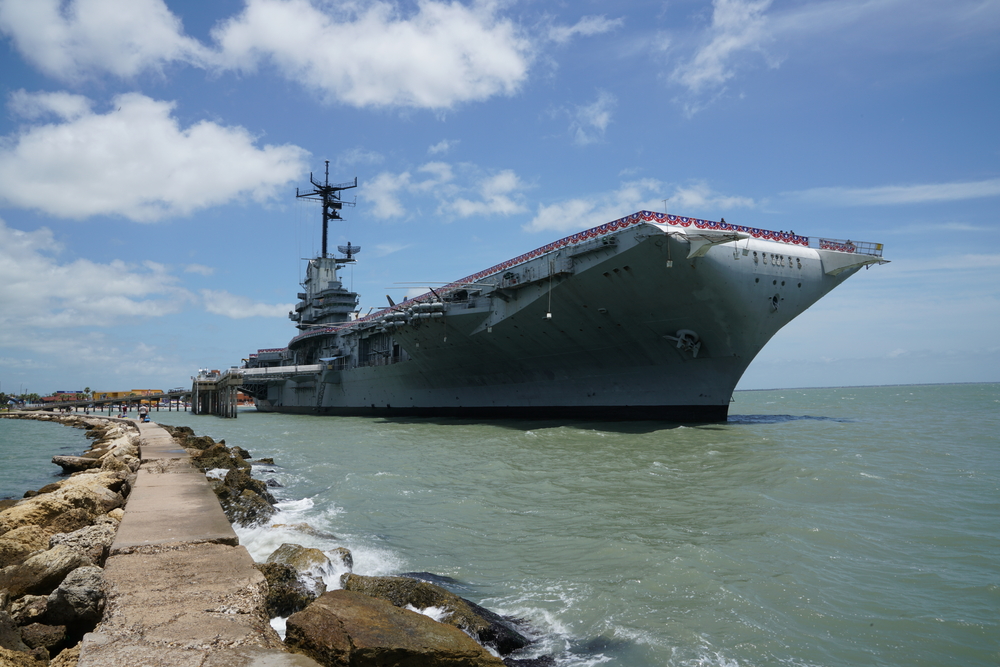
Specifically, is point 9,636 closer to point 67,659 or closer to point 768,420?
point 67,659

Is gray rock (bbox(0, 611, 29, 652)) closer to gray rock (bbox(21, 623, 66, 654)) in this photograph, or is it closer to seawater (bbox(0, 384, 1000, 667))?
gray rock (bbox(21, 623, 66, 654))

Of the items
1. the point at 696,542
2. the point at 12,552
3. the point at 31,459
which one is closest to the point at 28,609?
the point at 12,552

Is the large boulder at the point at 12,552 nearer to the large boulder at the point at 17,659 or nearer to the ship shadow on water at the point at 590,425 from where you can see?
the large boulder at the point at 17,659

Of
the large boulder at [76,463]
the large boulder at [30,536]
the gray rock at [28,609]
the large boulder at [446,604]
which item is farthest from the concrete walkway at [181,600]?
the large boulder at [76,463]

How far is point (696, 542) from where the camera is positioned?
6.95m

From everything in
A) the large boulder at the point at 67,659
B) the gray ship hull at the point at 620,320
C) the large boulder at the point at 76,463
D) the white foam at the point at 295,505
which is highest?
the gray ship hull at the point at 620,320

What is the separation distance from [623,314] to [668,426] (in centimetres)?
409

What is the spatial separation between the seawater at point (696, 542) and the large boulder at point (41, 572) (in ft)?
6.29

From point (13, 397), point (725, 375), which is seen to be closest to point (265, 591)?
point (725, 375)

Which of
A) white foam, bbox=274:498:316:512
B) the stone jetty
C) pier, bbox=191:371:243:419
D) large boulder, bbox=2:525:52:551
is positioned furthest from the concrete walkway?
pier, bbox=191:371:243:419

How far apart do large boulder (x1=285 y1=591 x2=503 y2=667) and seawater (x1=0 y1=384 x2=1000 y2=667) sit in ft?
4.13

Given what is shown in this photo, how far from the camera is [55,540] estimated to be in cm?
497

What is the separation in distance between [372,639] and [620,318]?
56.7 feet

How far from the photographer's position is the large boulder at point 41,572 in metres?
4.34
